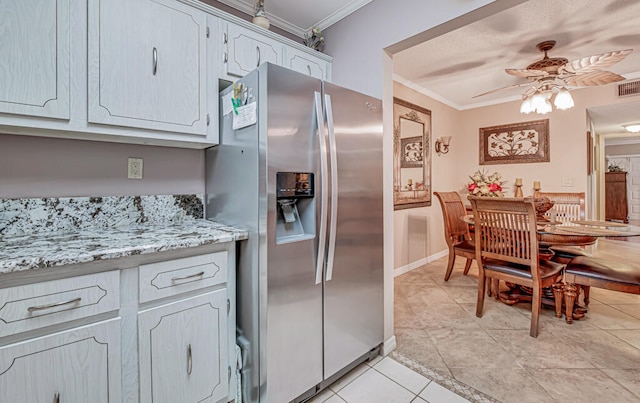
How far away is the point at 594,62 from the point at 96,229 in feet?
12.2

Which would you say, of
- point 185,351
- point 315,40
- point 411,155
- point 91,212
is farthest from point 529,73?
point 91,212

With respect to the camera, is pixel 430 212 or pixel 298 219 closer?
pixel 298 219

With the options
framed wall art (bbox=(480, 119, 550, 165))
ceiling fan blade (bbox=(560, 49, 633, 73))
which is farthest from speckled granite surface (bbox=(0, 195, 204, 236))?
framed wall art (bbox=(480, 119, 550, 165))

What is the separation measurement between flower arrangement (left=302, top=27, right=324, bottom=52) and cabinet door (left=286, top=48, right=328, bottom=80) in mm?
172

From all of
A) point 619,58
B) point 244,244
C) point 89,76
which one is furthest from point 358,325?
point 619,58

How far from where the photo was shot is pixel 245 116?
142 cm

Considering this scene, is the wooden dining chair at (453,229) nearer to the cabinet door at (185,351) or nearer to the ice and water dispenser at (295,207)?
the ice and water dispenser at (295,207)

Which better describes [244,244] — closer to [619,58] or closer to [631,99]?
[619,58]

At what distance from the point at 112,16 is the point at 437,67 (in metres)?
3.14

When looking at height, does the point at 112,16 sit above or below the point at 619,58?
below

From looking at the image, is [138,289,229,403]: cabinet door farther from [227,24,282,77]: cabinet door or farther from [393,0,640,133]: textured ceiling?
[393,0,640,133]: textured ceiling

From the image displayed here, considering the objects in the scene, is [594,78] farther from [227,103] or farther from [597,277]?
[227,103]

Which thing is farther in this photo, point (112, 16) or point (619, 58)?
point (619, 58)

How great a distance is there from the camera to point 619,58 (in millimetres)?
2172
